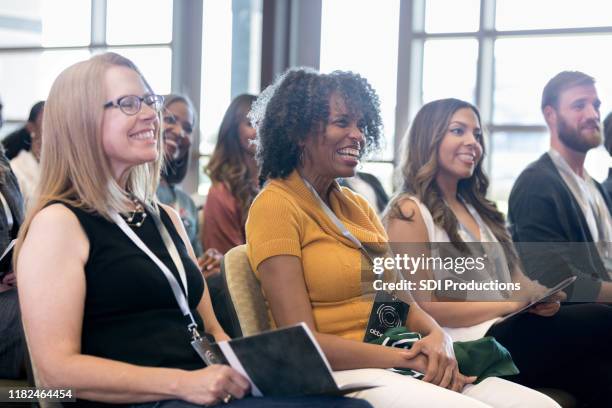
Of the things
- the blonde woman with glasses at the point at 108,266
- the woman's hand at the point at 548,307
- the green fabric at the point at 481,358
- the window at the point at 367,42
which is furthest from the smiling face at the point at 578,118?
the blonde woman with glasses at the point at 108,266

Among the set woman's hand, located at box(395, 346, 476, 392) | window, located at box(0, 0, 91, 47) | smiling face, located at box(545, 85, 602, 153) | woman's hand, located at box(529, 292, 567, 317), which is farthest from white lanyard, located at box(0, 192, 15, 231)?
window, located at box(0, 0, 91, 47)

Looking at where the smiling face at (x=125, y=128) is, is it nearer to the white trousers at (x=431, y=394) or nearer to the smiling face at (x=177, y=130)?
the white trousers at (x=431, y=394)

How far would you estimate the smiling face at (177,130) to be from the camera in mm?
4348

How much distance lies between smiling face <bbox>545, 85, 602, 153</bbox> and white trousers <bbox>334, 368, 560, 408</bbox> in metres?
1.74

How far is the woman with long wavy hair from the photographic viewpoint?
4113mm

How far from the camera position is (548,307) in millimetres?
2725

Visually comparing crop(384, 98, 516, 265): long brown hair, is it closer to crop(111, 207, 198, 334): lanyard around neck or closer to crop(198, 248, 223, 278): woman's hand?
crop(198, 248, 223, 278): woman's hand

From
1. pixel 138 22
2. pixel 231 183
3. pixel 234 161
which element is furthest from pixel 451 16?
pixel 138 22

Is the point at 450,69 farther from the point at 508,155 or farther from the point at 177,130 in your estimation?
the point at 177,130

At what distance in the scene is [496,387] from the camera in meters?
2.19

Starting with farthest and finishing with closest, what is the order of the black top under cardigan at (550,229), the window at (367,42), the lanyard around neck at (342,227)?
the window at (367,42) < the black top under cardigan at (550,229) < the lanyard around neck at (342,227)

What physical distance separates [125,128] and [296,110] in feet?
2.24

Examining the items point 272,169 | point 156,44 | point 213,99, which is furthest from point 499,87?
point 272,169

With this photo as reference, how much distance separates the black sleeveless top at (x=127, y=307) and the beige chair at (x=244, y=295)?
322 millimetres
